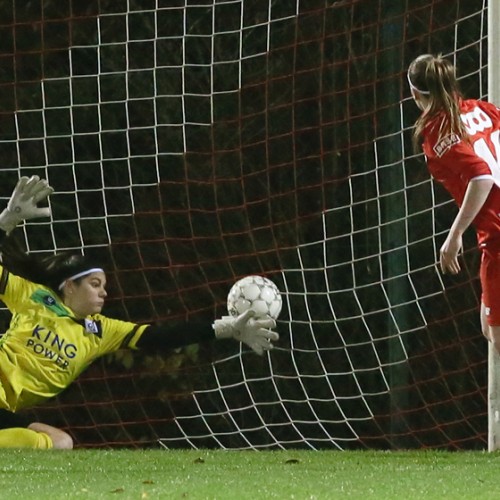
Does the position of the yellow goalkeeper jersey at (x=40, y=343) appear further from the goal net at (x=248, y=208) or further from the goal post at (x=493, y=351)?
the goal post at (x=493, y=351)

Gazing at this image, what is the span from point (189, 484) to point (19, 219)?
2.25 meters

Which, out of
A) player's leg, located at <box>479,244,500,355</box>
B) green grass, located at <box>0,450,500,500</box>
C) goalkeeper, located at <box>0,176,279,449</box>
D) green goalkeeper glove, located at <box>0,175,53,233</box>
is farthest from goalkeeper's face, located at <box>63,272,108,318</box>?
player's leg, located at <box>479,244,500,355</box>

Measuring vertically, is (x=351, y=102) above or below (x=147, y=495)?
above

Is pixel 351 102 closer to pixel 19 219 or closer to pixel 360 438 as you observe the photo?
pixel 360 438

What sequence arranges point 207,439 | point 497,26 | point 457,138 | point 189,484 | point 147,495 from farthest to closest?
point 207,439 < point 497,26 < point 457,138 < point 189,484 < point 147,495

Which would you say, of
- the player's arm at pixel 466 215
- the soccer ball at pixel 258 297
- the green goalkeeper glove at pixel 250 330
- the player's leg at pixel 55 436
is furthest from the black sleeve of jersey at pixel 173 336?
the player's arm at pixel 466 215

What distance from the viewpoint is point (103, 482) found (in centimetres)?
586

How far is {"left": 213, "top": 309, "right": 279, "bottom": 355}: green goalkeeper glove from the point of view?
7707 millimetres

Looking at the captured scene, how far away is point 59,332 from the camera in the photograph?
25.7 feet

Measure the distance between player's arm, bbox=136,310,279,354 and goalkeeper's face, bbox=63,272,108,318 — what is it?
10.8 inches

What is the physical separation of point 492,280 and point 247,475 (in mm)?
1331

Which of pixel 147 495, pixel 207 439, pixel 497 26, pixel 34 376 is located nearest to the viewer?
pixel 147 495

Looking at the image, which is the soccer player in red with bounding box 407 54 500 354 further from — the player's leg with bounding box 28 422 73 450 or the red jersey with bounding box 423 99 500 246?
the player's leg with bounding box 28 422 73 450

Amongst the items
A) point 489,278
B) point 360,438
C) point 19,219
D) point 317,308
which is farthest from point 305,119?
point 489,278
